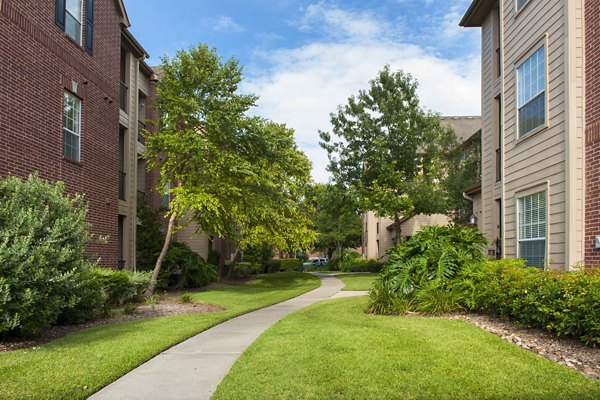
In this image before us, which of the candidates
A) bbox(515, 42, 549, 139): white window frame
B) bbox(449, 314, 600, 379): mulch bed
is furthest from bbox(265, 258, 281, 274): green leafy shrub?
bbox(449, 314, 600, 379): mulch bed

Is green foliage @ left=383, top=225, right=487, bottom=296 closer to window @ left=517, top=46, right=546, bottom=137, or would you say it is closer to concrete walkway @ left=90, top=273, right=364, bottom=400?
window @ left=517, top=46, right=546, bottom=137

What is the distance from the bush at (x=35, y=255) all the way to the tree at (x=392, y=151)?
20.5 m

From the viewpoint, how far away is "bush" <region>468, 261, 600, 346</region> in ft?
20.9

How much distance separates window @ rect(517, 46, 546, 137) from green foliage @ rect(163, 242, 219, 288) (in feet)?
44.7

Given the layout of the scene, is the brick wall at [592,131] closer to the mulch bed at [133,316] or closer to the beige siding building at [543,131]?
the beige siding building at [543,131]

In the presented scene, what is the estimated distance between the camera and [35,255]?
741cm

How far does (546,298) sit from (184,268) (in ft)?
51.5

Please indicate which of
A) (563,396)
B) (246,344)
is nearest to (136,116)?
(246,344)

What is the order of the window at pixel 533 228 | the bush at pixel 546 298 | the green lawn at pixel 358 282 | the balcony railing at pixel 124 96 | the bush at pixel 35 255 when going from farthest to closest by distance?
1. the green lawn at pixel 358 282
2. the balcony railing at pixel 124 96
3. the window at pixel 533 228
4. the bush at pixel 35 255
5. the bush at pixel 546 298

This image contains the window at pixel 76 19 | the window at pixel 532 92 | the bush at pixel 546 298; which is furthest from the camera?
the window at pixel 76 19

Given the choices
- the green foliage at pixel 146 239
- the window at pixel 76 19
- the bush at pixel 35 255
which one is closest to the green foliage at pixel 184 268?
the green foliage at pixel 146 239

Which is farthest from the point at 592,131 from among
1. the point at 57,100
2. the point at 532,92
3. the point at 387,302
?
the point at 57,100

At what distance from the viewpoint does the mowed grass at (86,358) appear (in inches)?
210

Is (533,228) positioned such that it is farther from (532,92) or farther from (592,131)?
(532,92)
